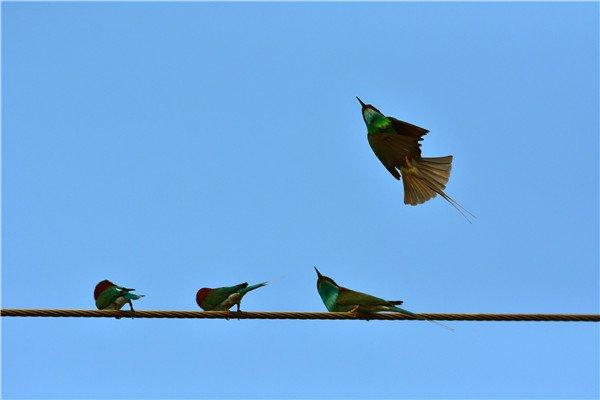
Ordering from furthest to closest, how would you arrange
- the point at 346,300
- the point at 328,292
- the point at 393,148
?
the point at 393,148 → the point at 328,292 → the point at 346,300

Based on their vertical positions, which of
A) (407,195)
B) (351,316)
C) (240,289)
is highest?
(407,195)

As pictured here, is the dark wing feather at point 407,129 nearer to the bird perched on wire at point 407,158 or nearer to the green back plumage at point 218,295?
the bird perched on wire at point 407,158

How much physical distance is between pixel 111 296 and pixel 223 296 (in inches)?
31.2

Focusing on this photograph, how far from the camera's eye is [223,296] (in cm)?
630

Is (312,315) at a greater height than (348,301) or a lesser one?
lesser

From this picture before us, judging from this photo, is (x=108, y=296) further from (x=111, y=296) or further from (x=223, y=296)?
(x=223, y=296)

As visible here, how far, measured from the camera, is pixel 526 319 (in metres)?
4.85

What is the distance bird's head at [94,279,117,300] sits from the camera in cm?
663

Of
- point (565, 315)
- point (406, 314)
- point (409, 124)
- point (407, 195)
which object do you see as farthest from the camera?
point (407, 195)

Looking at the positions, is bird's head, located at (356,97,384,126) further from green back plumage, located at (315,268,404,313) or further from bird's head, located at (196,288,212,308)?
bird's head, located at (196,288,212,308)

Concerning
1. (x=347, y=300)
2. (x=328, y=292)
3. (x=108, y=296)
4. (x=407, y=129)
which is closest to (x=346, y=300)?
(x=347, y=300)

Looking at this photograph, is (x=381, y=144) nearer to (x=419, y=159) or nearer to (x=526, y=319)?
(x=419, y=159)

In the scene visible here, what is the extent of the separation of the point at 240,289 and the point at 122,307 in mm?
877

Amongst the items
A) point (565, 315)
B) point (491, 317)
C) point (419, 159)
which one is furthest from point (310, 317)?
point (419, 159)
